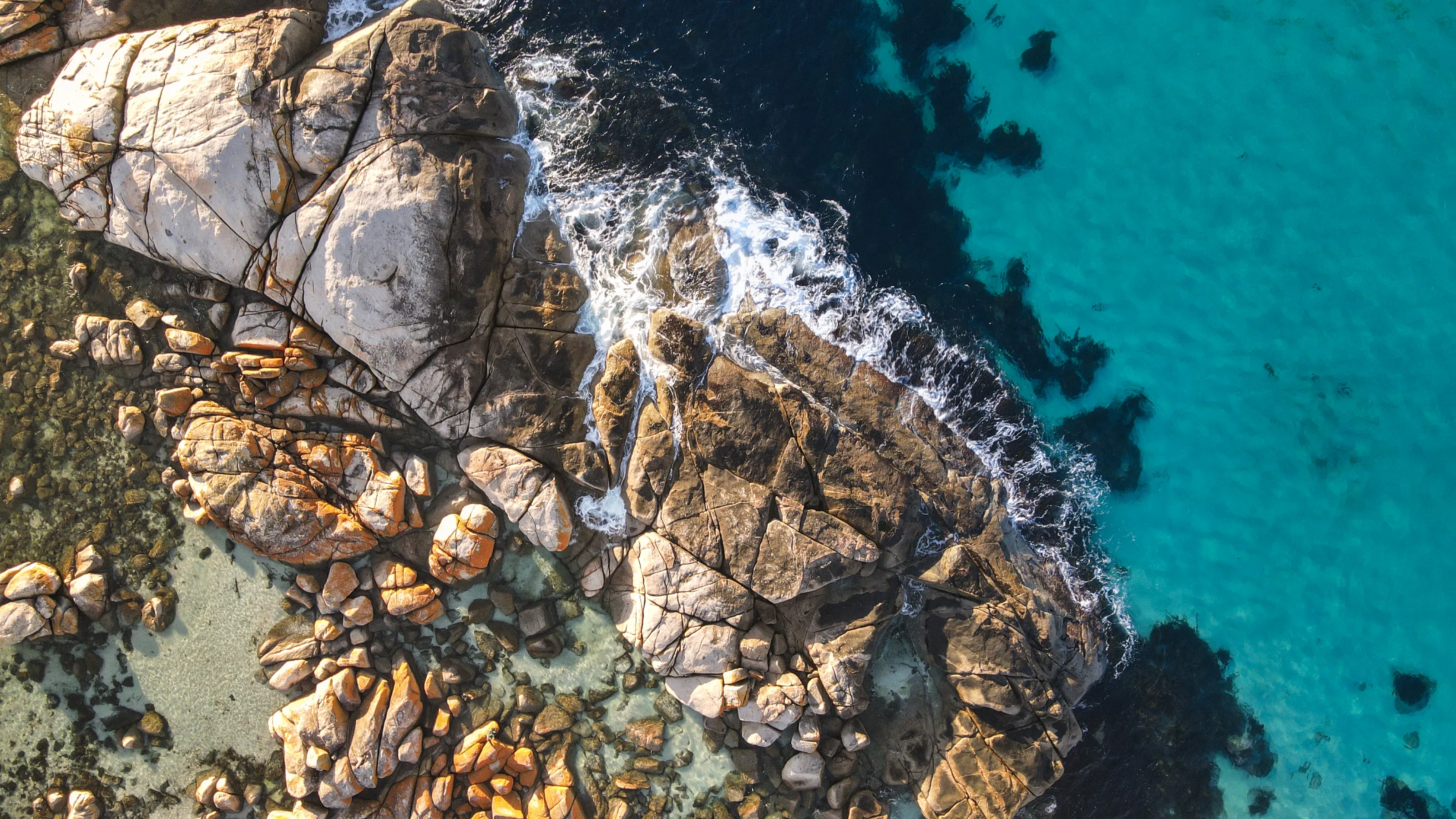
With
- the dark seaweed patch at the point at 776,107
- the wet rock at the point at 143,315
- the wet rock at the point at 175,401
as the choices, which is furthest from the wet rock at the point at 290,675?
the dark seaweed patch at the point at 776,107

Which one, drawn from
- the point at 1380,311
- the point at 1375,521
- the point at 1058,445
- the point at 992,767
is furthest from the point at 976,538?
the point at 1380,311

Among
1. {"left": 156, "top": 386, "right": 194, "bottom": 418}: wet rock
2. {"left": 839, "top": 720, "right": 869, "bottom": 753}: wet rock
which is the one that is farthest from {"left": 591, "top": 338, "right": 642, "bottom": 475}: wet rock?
{"left": 156, "top": 386, "right": 194, "bottom": 418}: wet rock

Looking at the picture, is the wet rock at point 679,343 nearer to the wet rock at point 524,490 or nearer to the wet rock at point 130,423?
the wet rock at point 524,490

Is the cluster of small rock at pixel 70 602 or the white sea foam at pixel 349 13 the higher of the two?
the white sea foam at pixel 349 13

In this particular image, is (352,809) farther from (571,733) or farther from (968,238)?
(968,238)

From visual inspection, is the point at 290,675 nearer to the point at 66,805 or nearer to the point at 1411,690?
the point at 66,805

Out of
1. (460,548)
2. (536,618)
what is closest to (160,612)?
(460,548)

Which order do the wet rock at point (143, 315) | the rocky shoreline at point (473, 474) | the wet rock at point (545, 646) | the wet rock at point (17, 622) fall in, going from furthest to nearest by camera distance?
the wet rock at point (545, 646) → the wet rock at point (143, 315) → the wet rock at point (17, 622) → the rocky shoreline at point (473, 474)
